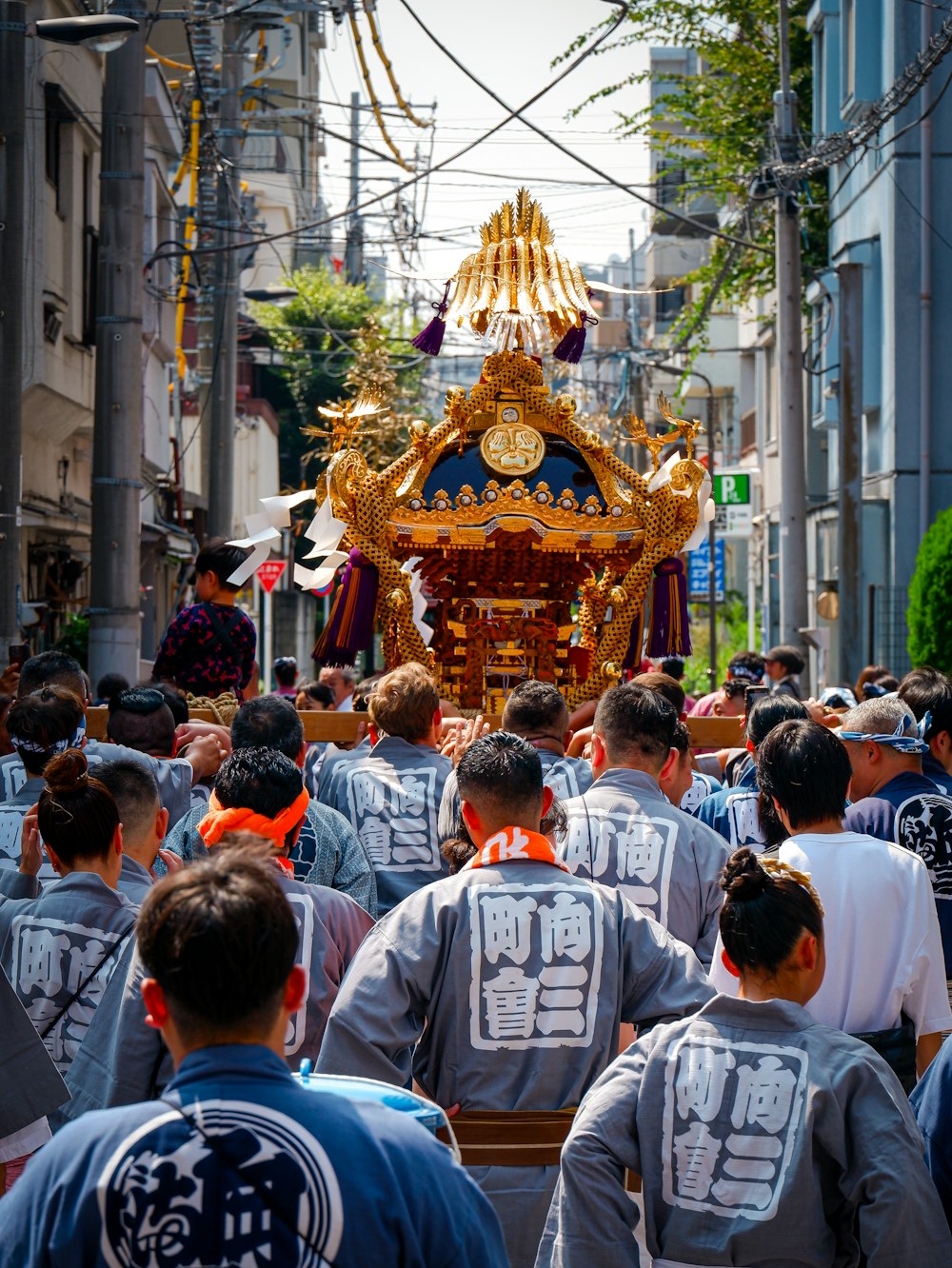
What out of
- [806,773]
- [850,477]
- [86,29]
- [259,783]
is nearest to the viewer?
[806,773]

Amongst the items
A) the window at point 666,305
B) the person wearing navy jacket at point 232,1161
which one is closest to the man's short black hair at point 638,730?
the person wearing navy jacket at point 232,1161

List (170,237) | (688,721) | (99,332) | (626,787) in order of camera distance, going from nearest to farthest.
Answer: (626,787)
(688,721)
(99,332)
(170,237)

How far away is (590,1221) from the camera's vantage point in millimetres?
2908

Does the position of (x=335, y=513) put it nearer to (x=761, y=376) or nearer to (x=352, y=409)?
(x=352, y=409)

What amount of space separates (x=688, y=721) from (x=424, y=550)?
1.93 meters

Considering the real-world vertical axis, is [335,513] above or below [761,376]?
below

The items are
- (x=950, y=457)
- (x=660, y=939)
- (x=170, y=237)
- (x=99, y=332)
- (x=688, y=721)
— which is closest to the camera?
(x=660, y=939)

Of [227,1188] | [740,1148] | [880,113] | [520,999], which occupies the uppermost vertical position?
[880,113]

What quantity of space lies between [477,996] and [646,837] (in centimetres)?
103

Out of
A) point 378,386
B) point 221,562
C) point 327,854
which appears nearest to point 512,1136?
point 327,854

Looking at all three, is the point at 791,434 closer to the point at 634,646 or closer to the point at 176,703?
the point at 634,646

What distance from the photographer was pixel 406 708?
572 cm

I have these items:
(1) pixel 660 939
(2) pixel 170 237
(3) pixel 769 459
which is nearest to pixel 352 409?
(1) pixel 660 939

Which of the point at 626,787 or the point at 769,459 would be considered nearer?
the point at 626,787
